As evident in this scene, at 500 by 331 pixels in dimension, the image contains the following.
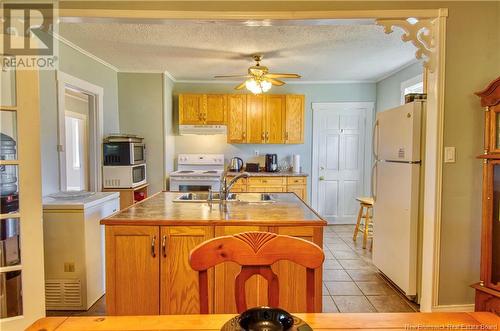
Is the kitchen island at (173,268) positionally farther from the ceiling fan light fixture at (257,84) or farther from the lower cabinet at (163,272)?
the ceiling fan light fixture at (257,84)

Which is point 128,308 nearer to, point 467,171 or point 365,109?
point 467,171

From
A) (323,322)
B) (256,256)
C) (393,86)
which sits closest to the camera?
(323,322)

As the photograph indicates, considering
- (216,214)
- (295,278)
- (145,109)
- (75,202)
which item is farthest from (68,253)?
(145,109)

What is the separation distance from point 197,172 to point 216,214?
9.37 feet

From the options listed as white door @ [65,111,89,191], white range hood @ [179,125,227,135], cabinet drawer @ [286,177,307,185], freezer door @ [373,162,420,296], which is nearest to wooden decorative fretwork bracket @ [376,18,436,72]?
freezer door @ [373,162,420,296]

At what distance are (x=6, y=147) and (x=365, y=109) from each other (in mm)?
4765

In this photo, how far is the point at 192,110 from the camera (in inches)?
191

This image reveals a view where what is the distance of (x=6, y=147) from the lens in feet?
6.59

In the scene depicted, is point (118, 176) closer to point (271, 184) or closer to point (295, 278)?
point (271, 184)

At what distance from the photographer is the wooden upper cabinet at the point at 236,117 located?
4.87 meters

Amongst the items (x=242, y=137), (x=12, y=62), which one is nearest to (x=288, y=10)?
(x=12, y=62)

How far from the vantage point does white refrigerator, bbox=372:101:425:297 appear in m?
2.54

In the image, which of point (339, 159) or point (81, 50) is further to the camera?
point (339, 159)

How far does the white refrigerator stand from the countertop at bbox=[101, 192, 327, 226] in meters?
0.96
